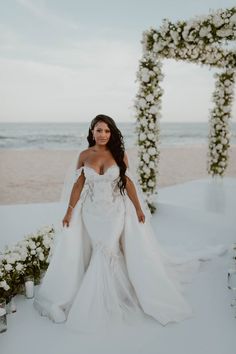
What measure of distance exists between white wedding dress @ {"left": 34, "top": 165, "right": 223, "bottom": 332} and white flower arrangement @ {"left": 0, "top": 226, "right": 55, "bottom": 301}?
1.39ft

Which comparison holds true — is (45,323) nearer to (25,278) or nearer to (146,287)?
(25,278)

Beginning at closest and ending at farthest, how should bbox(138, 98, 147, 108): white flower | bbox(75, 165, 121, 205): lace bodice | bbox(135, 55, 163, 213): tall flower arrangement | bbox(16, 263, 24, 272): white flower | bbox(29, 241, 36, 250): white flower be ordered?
bbox(75, 165, 121, 205): lace bodice
bbox(16, 263, 24, 272): white flower
bbox(29, 241, 36, 250): white flower
bbox(135, 55, 163, 213): tall flower arrangement
bbox(138, 98, 147, 108): white flower

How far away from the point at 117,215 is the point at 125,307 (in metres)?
1.15

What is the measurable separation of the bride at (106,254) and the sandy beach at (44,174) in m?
7.39

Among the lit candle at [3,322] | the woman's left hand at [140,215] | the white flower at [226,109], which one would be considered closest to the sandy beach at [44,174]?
the white flower at [226,109]

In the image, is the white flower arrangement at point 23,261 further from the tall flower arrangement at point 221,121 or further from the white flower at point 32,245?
the tall flower arrangement at point 221,121

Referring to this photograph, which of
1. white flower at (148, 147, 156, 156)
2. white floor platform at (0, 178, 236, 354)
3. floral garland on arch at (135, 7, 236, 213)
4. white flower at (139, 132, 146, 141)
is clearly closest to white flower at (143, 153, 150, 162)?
floral garland on arch at (135, 7, 236, 213)

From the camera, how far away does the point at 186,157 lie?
2414 cm

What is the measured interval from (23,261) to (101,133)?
2.28 m

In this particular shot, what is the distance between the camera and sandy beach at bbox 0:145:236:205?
12.3 m

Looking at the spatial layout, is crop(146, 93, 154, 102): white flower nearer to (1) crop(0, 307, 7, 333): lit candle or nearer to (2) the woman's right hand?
(2) the woman's right hand

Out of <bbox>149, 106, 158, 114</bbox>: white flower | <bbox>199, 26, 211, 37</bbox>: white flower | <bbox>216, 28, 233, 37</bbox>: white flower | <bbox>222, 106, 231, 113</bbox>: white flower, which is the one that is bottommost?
<bbox>149, 106, 158, 114</bbox>: white flower

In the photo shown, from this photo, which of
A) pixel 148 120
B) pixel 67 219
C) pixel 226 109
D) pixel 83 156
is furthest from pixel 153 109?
pixel 67 219

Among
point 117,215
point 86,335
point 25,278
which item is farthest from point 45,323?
point 117,215
